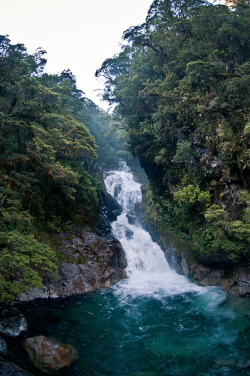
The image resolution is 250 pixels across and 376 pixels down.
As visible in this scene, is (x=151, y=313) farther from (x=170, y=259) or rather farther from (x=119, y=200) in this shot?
(x=119, y=200)

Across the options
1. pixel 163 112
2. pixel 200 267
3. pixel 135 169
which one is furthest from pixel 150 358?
pixel 135 169

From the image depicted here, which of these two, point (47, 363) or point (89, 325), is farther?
point (89, 325)

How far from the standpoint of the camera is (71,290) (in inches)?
482

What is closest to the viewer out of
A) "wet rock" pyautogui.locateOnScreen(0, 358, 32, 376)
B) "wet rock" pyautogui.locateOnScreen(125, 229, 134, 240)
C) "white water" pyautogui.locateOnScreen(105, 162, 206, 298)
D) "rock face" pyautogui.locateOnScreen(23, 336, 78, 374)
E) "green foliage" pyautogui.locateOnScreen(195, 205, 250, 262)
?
"wet rock" pyautogui.locateOnScreen(0, 358, 32, 376)

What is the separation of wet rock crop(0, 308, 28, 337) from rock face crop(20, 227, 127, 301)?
2.36 m

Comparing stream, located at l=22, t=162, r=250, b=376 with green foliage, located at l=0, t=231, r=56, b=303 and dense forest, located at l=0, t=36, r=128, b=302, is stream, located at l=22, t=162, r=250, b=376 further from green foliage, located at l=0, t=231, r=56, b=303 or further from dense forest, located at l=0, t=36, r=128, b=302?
dense forest, located at l=0, t=36, r=128, b=302

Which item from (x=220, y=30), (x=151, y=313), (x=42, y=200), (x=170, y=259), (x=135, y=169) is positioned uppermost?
(x=220, y=30)

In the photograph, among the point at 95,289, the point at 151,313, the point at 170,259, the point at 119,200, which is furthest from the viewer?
the point at 119,200

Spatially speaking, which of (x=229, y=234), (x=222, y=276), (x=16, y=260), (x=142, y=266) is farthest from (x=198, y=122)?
(x=16, y=260)

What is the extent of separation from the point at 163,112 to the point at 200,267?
10.5 metres

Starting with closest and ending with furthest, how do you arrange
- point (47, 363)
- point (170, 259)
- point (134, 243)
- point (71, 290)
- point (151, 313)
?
point (47, 363)
point (151, 313)
point (71, 290)
point (170, 259)
point (134, 243)

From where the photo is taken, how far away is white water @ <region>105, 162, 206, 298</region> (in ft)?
43.0

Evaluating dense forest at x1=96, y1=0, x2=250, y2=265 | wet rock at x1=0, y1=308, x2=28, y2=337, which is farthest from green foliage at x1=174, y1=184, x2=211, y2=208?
wet rock at x1=0, y1=308, x2=28, y2=337

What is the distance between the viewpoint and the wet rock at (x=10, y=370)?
216 inches
